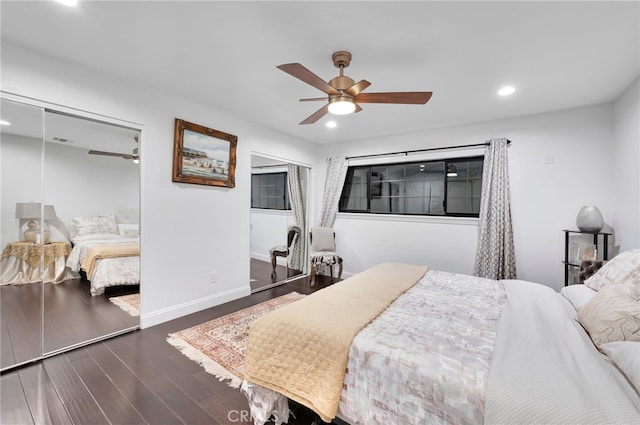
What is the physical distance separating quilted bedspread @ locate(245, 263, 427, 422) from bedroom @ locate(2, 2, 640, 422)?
6.18ft

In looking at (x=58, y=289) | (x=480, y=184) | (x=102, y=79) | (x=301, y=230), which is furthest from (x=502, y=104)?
(x=58, y=289)

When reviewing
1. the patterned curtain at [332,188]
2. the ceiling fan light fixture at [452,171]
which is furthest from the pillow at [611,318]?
the patterned curtain at [332,188]

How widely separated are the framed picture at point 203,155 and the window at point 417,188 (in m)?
2.30

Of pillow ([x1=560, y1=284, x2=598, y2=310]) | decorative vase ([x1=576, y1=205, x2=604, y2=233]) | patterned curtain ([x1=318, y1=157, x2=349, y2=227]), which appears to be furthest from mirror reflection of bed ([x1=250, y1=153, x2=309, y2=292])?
decorative vase ([x1=576, y1=205, x2=604, y2=233])

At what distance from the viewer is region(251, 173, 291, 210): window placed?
5.82 meters

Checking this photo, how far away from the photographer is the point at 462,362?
3.98 feet

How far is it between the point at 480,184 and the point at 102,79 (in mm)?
4667

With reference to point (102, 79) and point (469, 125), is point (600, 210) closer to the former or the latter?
point (469, 125)

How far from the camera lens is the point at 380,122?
12.5 ft

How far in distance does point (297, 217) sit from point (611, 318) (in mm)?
4500

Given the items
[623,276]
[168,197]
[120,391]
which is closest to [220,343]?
[120,391]

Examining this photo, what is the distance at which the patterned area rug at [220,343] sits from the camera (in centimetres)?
211

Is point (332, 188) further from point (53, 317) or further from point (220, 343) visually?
point (53, 317)

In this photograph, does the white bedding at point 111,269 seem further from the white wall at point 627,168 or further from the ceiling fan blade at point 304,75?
the white wall at point 627,168
